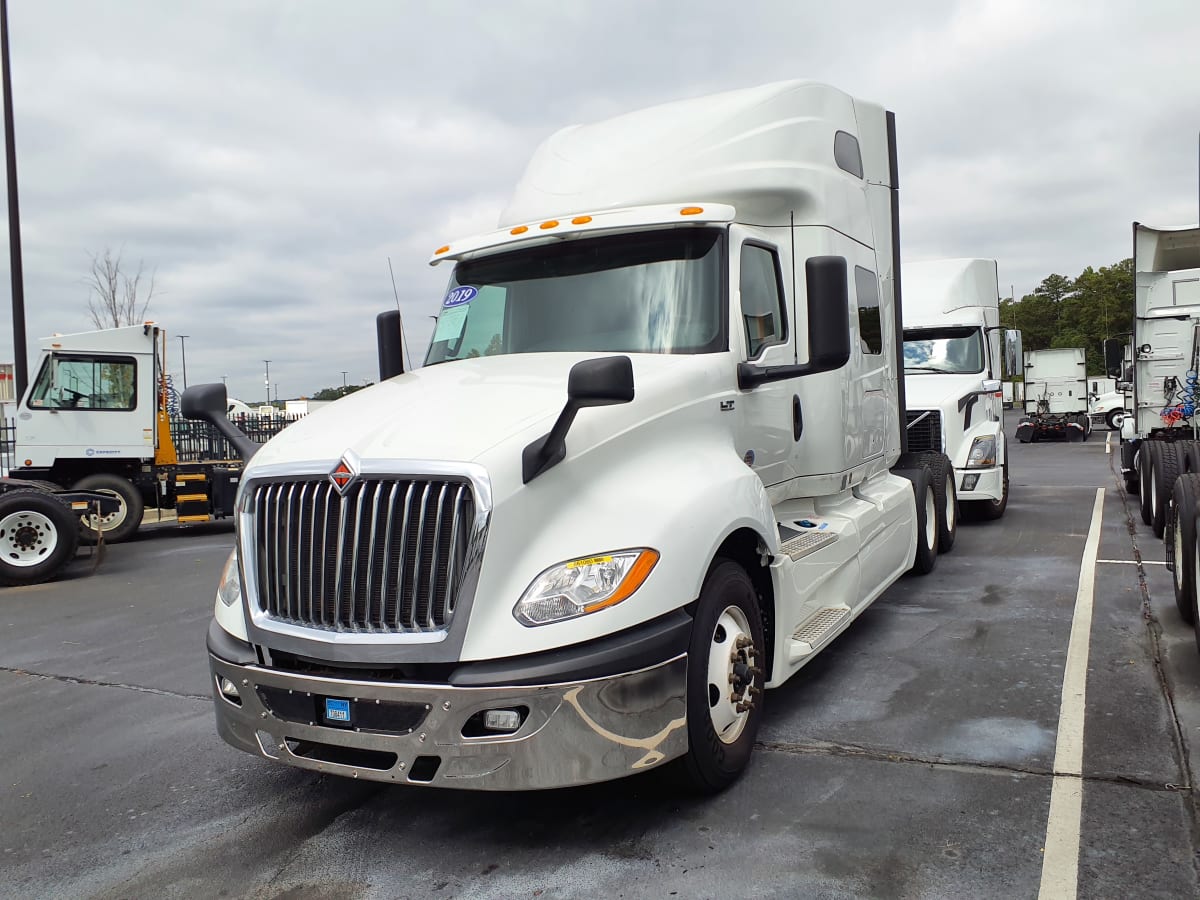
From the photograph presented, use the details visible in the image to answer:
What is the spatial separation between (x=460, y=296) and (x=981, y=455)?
Answer: 26.7 ft

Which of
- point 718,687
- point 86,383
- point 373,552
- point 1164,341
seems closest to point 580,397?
point 373,552

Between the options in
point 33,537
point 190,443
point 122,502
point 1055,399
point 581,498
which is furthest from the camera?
point 1055,399

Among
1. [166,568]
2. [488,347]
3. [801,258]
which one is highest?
[801,258]

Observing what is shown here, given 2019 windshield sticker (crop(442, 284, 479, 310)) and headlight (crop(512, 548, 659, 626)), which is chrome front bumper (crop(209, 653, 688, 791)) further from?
2019 windshield sticker (crop(442, 284, 479, 310))

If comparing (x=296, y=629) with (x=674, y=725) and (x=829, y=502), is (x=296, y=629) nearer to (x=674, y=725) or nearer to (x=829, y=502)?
(x=674, y=725)

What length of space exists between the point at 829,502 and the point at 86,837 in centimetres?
441

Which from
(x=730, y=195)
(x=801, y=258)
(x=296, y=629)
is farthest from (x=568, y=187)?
(x=296, y=629)

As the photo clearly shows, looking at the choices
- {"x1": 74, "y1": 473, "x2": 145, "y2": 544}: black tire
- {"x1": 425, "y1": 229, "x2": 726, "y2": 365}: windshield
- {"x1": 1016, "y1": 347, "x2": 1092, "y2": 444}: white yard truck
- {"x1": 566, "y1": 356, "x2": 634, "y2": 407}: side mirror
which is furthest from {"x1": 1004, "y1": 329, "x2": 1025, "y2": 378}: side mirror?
{"x1": 1016, "y1": 347, "x2": 1092, "y2": 444}: white yard truck

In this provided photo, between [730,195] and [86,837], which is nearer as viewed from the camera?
[86,837]

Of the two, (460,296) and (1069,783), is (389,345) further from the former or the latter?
(1069,783)

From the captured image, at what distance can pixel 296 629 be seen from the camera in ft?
11.5

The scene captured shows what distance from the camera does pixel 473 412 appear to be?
373 cm

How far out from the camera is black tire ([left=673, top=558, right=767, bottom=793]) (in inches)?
143

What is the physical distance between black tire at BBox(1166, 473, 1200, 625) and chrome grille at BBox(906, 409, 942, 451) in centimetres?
423
